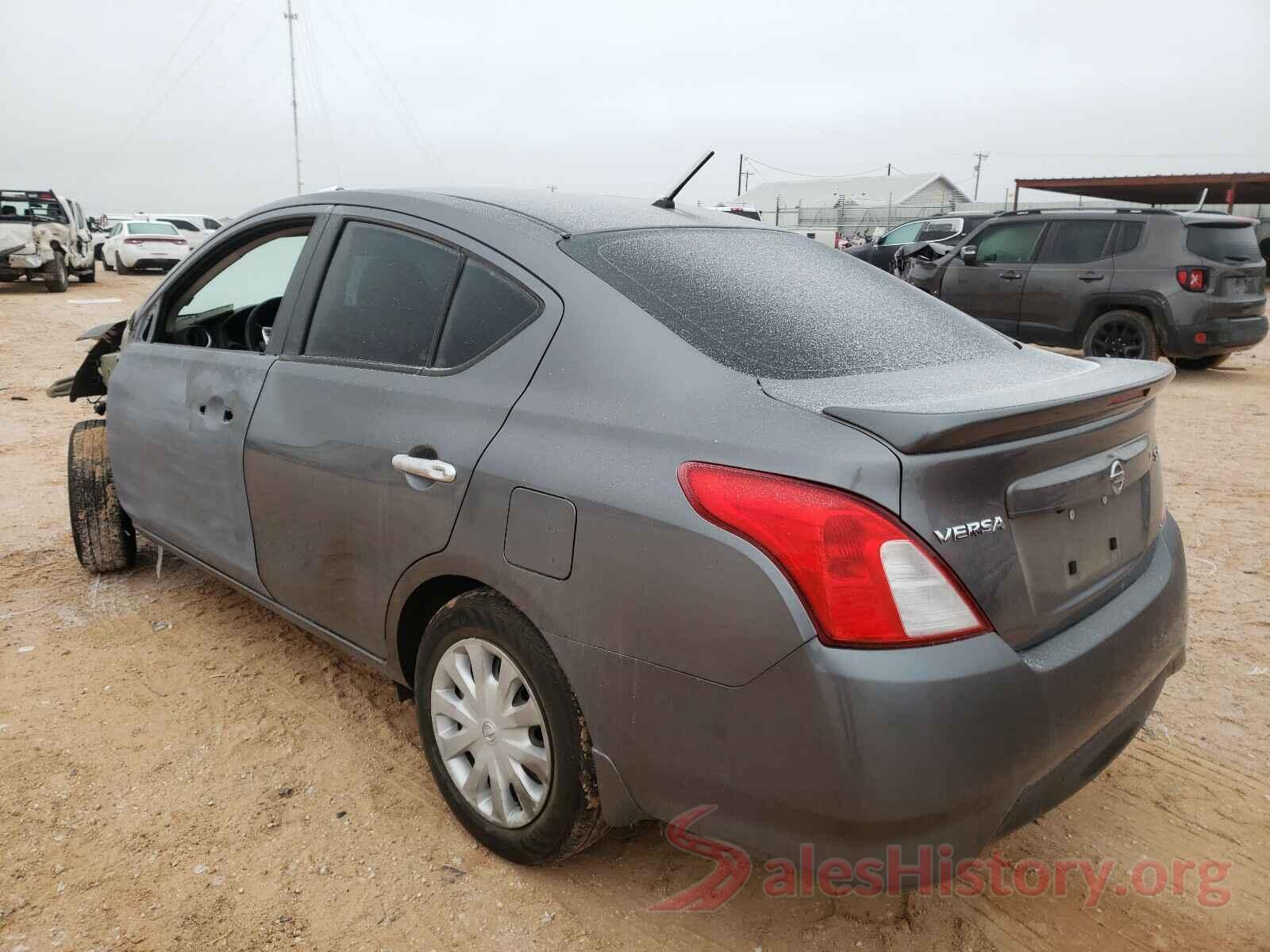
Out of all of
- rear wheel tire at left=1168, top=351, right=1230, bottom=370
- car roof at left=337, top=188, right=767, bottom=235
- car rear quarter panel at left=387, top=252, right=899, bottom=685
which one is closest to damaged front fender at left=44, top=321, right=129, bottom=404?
car roof at left=337, top=188, right=767, bottom=235

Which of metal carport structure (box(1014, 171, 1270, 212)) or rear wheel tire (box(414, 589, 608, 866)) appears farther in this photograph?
metal carport structure (box(1014, 171, 1270, 212))

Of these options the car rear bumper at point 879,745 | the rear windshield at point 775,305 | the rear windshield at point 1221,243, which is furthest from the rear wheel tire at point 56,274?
the car rear bumper at point 879,745

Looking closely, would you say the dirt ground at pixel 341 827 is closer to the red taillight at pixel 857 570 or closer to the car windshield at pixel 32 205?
the red taillight at pixel 857 570

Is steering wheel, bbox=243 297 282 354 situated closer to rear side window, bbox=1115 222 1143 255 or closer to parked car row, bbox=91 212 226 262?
rear side window, bbox=1115 222 1143 255

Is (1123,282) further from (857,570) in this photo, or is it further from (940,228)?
(940,228)

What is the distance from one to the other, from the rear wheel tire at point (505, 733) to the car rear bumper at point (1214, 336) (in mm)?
9244

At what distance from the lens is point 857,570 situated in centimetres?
168

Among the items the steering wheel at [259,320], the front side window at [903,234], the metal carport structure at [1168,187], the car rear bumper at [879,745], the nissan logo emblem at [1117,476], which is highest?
the metal carport structure at [1168,187]

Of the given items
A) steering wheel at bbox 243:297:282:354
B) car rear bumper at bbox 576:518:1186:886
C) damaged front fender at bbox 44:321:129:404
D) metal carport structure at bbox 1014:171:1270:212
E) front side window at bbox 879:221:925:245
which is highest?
metal carport structure at bbox 1014:171:1270:212

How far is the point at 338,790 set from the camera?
273cm

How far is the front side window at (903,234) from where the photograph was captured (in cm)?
1820

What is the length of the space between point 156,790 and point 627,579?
1723 mm

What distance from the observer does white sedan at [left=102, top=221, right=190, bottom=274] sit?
931 inches

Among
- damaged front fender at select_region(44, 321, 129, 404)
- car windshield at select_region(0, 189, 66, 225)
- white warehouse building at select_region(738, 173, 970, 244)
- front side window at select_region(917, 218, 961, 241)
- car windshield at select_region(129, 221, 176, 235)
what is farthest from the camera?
white warehouse building at select_region(738, 173, 970, 244)
